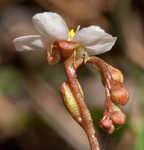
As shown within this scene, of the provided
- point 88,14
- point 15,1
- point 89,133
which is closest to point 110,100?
point 89,133

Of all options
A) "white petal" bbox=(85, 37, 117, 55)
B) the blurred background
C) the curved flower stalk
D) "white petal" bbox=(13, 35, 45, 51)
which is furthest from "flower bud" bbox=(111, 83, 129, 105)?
the blurred background

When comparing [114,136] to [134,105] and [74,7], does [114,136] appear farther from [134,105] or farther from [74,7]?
[74,7]

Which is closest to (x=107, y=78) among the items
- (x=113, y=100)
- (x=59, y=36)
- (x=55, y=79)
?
Result: (x=113, y=100)

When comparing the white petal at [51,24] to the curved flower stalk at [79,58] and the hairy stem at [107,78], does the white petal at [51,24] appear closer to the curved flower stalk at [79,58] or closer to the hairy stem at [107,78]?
the curved flower stalk at [79,58]

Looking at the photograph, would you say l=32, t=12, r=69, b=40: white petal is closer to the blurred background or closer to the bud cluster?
the bud cluster

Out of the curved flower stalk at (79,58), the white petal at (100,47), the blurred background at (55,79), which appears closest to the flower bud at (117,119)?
the curved flower stalk at (79,58)

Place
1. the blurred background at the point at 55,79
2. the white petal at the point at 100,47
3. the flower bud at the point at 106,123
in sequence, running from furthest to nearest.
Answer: the blurred background at the point at 55,79
the white petal at the point at 100,47
the flower bud at the point at 106,123
